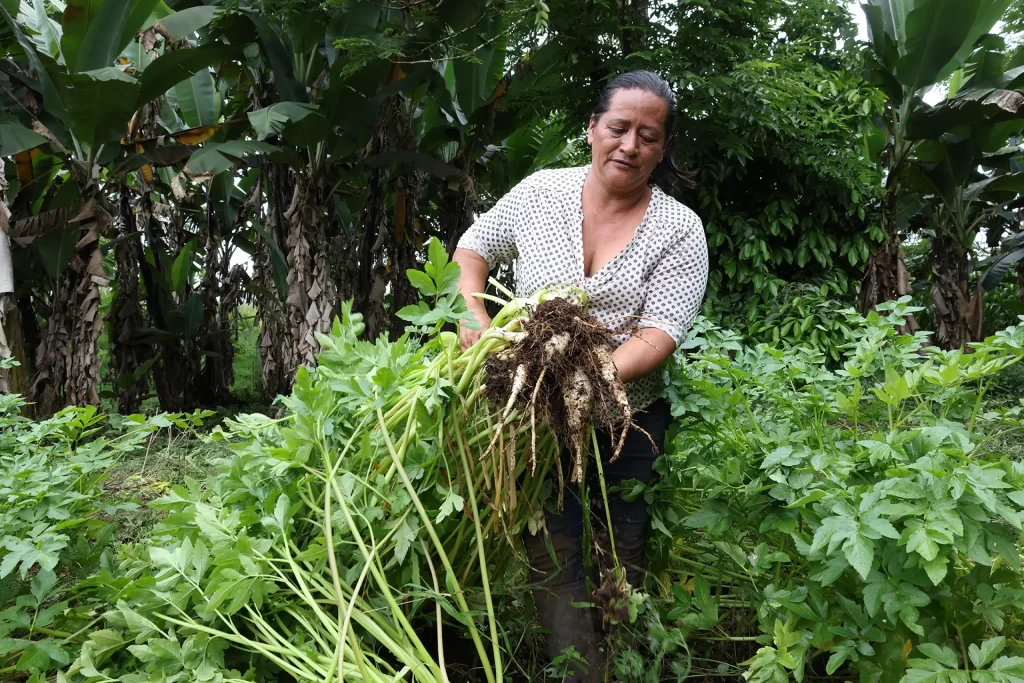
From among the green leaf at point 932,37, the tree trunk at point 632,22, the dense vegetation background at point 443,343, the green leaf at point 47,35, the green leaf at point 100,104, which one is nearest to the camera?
the dense vegetation background at point 443,343

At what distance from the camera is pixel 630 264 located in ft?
6.50

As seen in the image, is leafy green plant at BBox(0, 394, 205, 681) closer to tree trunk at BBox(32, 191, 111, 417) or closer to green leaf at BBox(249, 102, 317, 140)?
green leaf at BBox(249, 102, 317, 140)

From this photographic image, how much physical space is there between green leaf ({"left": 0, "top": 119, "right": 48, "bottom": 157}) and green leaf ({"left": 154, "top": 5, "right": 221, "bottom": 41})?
917 mm

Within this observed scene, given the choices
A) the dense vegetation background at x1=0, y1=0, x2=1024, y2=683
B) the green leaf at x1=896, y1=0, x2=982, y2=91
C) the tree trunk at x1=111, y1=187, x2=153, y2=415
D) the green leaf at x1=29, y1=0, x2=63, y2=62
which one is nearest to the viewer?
the dense vegetation background at x1=0, y1=0, x2=1024, y2=683

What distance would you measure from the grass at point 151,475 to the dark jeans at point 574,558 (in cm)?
152

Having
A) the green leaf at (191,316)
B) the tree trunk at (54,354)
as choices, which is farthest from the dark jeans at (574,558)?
the green leaf at (191,316)

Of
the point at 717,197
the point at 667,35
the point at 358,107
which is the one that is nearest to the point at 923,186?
the point at 717,197

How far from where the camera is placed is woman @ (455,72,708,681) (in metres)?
1.94

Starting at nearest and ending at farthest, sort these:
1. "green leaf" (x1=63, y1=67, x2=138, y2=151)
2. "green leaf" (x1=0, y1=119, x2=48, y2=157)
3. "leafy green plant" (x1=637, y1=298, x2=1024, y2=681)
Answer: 1. "leafy green plant" (x1=637, y1=298, x2=1024, y2=681)
2. "green leaf" (x1=63, y1=67, x2=138, y2=151)
3. "green leaf" (x1=0, y1=119, x2=48, y2=157)

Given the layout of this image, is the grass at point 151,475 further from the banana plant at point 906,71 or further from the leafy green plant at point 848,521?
the banana plant at point 906,71

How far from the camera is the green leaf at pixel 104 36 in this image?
13.9ft

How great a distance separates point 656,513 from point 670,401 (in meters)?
0.31

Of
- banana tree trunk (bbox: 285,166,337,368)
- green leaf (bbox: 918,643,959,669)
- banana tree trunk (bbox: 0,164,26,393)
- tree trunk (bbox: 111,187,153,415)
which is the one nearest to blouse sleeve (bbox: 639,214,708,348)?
green leaf (bbox: 918,643,959,669)

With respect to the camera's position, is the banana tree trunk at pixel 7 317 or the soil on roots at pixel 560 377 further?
the banana tree trunk at pixel 7 317
